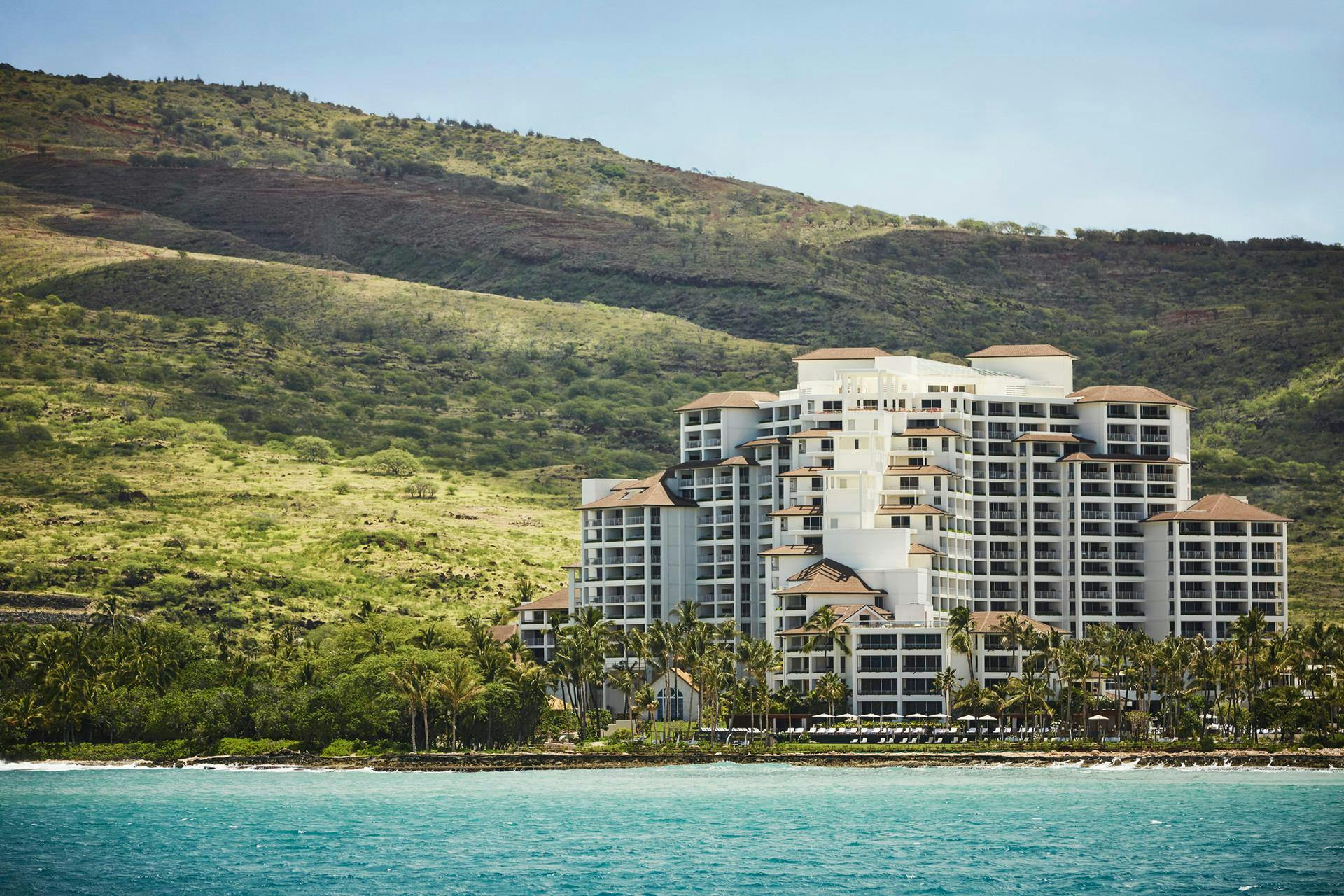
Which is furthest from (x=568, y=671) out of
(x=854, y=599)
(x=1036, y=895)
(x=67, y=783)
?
(x=1036, y=895)

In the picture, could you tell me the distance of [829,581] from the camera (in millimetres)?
158625

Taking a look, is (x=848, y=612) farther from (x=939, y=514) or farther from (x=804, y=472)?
(x=804, y=472)

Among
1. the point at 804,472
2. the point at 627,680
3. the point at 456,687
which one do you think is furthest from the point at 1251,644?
the point at 456,687

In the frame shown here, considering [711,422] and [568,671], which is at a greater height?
[711,422]

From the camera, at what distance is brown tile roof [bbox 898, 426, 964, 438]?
559 feet

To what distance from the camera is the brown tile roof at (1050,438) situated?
174 meters

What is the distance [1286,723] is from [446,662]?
57.5 metres

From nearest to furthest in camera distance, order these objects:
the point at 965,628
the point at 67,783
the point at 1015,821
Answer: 1. the point at 1015,821
2. the point at 67,783
3. the point at 965,628

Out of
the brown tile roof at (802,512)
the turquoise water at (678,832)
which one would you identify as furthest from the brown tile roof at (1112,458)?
the turquoise water at (678,832)

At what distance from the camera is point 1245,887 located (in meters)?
92.6

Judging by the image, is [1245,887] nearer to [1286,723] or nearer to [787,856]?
[787,856]

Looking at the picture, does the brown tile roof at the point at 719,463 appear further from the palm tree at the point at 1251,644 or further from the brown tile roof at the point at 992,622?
the palm tree at the point at 1251,644

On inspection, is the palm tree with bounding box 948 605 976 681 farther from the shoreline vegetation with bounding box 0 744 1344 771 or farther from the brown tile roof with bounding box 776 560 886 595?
the shoreline vegetation with bounding box 0 744 1344 771

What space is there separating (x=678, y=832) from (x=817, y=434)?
2400 inches
